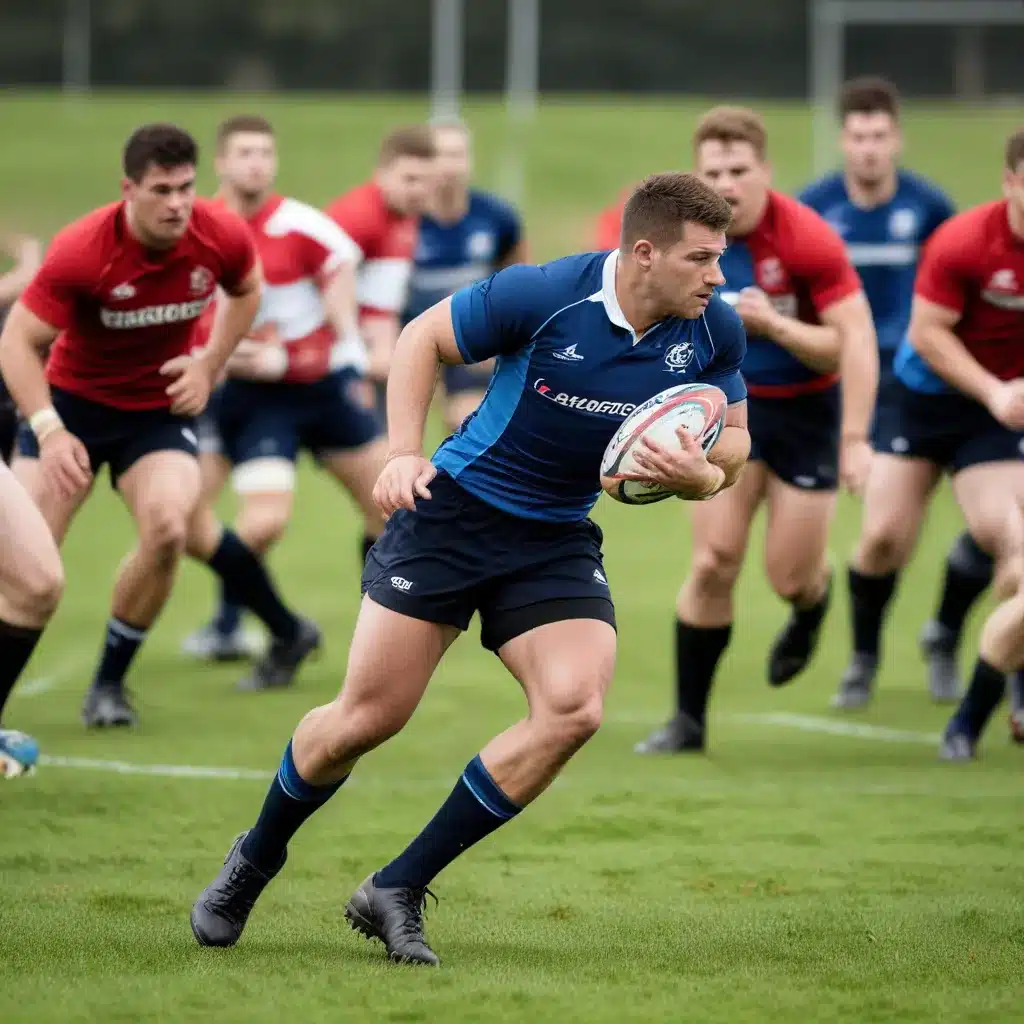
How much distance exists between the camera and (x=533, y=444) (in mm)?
5035

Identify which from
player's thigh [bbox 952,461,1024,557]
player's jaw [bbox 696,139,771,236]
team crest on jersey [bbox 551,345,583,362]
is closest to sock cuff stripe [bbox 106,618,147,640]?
player's jaw [bbox 696,139,771,236]

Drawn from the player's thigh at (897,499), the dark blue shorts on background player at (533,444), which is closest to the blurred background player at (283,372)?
the player's thigh at (897,499)

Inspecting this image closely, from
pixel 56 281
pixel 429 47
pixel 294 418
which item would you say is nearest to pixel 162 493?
pixel 56 281

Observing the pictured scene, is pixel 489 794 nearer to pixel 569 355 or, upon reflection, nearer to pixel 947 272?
pixel 569 355

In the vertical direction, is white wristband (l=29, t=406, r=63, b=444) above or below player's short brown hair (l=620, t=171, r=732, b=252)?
below

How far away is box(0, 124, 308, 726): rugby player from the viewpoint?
7141mm

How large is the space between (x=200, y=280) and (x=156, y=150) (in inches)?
25.3

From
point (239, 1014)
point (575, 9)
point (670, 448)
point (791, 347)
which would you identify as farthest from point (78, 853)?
point (575, 9)

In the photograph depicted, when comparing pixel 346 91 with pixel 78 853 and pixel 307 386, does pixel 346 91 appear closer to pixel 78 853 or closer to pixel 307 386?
pixel 307 386

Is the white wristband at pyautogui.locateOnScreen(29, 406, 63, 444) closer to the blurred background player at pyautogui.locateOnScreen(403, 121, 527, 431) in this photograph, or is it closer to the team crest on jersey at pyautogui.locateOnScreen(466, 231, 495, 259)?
the blurred background player at pyautogui.locateOnScreen(403, 121, 527, 431)

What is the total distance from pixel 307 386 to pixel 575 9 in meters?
14.1

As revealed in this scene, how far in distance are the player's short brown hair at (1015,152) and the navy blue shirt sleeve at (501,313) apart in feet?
9.72

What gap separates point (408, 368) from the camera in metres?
4.98

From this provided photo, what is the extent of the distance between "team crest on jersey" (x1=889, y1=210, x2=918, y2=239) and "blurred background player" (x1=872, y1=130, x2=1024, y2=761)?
2383 millimetres
